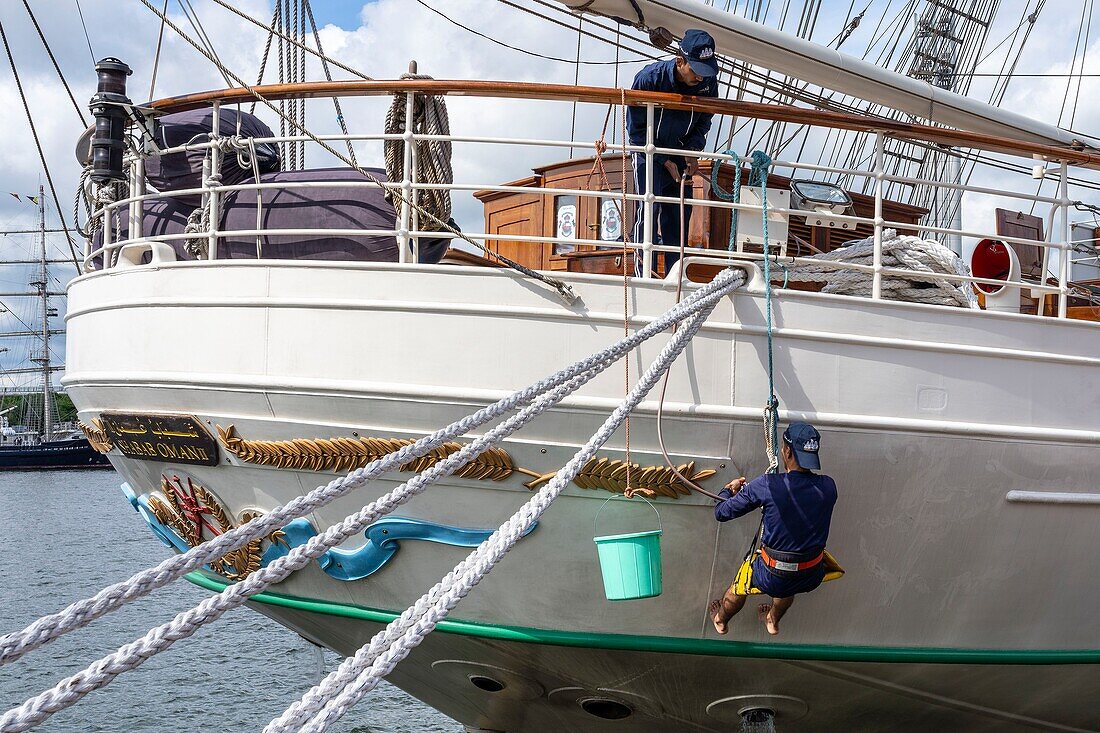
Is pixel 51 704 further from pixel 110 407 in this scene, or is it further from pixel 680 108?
pixel 680 108

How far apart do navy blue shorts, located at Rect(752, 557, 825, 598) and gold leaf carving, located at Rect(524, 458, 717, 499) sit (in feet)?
1.55

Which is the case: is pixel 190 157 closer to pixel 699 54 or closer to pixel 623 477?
pixel 699 54

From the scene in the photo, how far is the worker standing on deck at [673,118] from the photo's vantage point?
508 centimetres

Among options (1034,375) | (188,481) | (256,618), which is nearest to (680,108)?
(1034,375)

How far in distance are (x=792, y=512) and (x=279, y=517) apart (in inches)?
84.7

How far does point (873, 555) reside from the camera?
4727mm

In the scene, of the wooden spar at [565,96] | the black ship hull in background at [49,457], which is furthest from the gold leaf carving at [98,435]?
the black ship hull in background at [49,457]

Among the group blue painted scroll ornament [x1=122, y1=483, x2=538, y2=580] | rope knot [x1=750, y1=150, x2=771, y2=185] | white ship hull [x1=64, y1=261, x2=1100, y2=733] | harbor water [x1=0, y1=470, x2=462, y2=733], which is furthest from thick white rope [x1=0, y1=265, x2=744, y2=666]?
harbor water [x1=0, y1=470, x2=462, y2=733]

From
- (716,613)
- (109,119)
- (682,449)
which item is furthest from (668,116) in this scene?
(109,119)

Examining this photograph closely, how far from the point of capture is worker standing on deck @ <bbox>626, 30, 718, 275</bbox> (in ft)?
16.7

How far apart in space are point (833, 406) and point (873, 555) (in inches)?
30.3

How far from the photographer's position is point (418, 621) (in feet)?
10.5

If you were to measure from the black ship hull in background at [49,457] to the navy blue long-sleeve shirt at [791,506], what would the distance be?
5524cm

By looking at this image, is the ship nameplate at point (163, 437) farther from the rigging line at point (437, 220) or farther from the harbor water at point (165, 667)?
the harbor water at point (165, 667)
